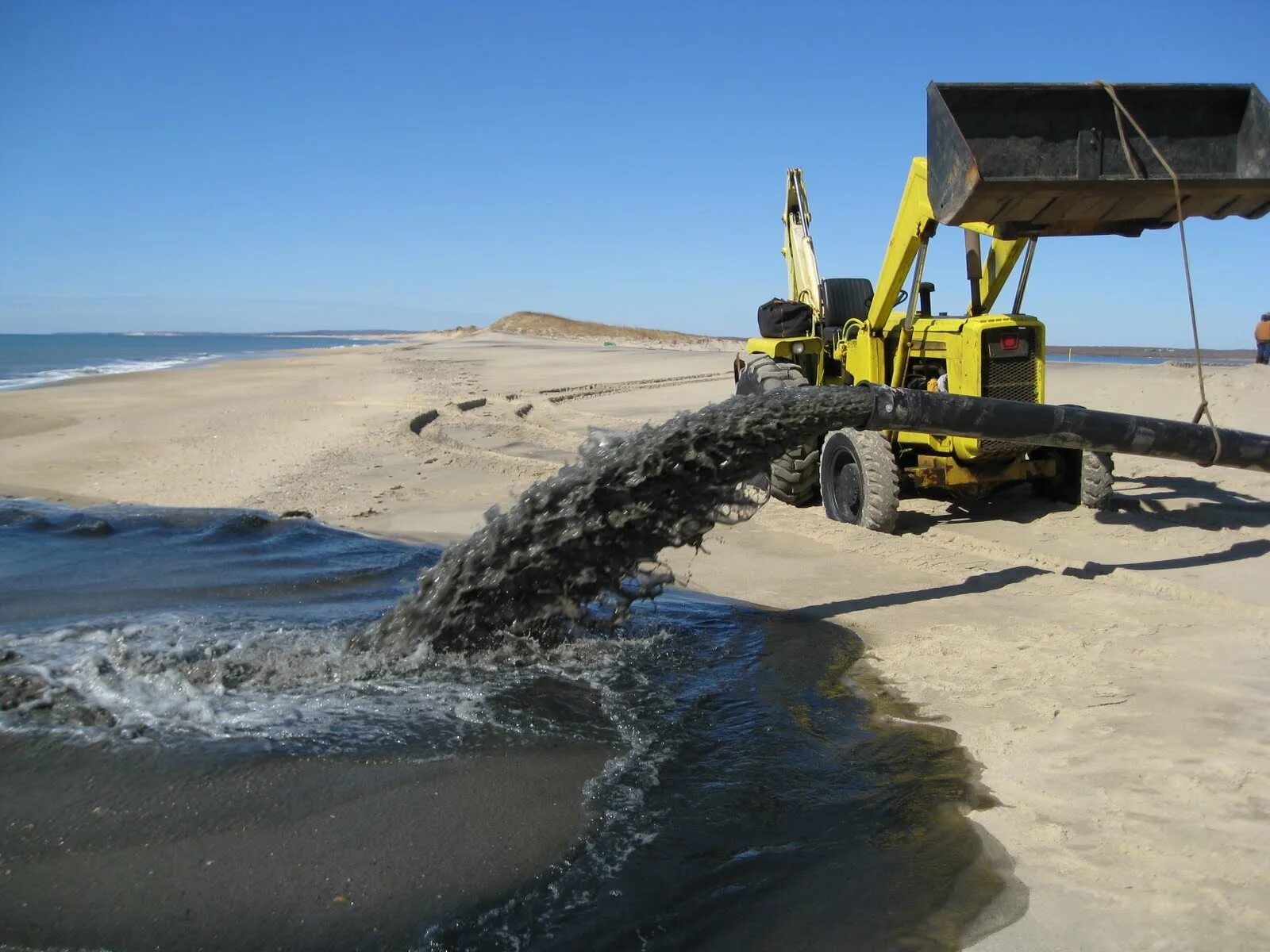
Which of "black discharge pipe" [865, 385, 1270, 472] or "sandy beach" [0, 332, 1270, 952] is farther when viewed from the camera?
"black discharge pipe" [865, 385, 1270, 472]

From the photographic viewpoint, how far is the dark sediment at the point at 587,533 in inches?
215

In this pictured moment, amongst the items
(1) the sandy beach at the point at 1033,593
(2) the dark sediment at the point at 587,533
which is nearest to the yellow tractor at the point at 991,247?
(1) the sandy beach at the point at 1033,593

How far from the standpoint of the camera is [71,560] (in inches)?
283

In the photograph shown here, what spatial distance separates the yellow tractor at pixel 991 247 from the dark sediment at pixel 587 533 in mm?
789

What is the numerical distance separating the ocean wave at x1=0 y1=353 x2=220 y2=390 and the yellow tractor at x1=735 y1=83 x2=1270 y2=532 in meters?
23.3

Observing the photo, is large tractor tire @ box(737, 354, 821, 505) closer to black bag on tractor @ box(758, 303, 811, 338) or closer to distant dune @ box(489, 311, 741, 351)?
black bag on tractor @ box(758, 303, 811, 338)

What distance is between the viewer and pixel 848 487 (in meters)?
8.64

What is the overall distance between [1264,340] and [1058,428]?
1815 centimetres

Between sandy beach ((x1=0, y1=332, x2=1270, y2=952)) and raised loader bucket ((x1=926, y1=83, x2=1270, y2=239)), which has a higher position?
raised loader bucket ((x1=926, y1=83, x2=1270, y2=239))

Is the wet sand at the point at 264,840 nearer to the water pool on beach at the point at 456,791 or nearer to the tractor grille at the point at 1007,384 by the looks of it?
the water pool on beach at the point at 456,791

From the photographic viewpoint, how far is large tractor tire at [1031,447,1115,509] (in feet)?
27.9

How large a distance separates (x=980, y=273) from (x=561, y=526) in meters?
5.10

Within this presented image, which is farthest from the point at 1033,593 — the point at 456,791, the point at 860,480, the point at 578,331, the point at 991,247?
the point at 578,331

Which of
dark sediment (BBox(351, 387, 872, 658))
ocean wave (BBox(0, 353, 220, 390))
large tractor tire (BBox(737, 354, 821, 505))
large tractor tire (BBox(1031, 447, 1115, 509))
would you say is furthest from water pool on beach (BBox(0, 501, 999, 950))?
ocean wave (BBox(0, 353, 220, 390))
